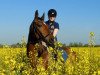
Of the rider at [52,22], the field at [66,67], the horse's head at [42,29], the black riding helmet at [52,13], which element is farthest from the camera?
the black riding helmet at [52,13]

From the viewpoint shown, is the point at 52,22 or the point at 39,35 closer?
the point at 39,35

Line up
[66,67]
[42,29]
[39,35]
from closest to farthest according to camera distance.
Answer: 1. [66,67]
2. [39,35]
3. [42,29]

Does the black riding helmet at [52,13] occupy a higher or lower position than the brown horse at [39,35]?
higher

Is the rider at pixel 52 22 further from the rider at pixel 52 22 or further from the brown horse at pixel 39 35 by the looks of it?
the brown horse at pixel 39 35

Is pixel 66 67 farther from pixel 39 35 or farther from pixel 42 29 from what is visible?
pixel 42 29

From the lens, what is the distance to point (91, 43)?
6.62 meters

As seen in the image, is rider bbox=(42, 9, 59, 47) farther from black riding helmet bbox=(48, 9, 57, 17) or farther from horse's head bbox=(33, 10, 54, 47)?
horse's head bbox=(33, 10, 54, 47)

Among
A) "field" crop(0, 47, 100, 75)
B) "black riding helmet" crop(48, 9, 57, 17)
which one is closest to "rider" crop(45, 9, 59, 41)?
"black riding helmet" crop(48, 9, 57, 17)

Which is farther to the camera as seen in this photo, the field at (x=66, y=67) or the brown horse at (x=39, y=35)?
the brown horse at (x=39, y=35)

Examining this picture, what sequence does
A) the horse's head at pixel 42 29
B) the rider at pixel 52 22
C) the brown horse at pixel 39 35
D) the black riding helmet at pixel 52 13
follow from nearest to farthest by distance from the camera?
the brown horse at pixel 39 35 → the horse's head at pixel 42 29 → the rider at pixel 52 22 → the black riding helmet at pixel 52 13

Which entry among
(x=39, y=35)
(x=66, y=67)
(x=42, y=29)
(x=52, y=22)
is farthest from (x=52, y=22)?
(x=66, y=67)

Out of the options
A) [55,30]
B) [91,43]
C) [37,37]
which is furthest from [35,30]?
[91,43]

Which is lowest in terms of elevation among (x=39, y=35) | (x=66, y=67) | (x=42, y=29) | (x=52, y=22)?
(x=66, y=67)

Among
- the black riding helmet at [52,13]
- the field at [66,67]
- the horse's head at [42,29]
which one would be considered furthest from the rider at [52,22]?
the field at [66,67]
